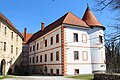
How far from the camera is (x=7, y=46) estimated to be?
106ft

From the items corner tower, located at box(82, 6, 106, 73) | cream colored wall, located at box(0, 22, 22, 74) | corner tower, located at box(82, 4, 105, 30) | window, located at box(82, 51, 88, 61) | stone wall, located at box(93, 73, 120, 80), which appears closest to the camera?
stone wall, located at box(93, 73, 120, 80)

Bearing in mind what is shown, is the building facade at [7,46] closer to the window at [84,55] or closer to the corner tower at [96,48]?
the window at [84,55]

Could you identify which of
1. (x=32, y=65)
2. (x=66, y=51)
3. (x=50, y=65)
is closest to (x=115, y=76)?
(x=66, y=51)

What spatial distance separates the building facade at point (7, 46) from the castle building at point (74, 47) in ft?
21.4

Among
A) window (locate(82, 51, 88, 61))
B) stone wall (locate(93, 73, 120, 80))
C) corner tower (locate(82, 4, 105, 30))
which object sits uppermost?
corner tower (locate(82, 4, 105, 30))

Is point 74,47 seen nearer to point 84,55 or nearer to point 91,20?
point 84,55

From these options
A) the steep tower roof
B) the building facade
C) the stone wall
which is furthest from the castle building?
the stone wall

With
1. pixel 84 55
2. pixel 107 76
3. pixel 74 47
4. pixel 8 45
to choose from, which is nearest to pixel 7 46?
pixel 8 45

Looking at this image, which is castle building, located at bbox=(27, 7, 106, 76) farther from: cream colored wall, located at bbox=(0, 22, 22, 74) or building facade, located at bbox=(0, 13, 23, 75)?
cream colored wall, located at bbox=(0, 22, 22, 74)

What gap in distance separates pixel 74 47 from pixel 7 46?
11.8m

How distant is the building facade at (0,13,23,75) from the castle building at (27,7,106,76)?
6.53m

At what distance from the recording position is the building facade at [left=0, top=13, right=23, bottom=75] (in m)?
30.0

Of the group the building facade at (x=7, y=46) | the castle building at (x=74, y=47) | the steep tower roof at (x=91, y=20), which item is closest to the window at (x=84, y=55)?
the castle building at (x=74, y=47)

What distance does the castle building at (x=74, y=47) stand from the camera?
28.2 metres
